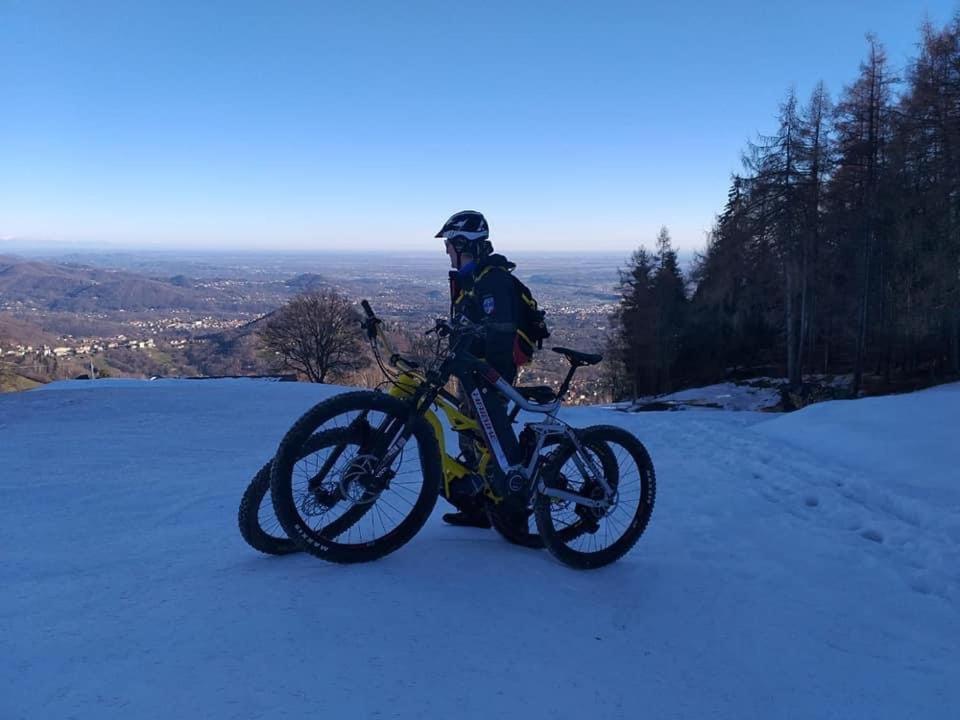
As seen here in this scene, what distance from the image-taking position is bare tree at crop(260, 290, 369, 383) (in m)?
27.7

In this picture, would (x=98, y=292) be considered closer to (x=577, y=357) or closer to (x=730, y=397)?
(x=730, y=397)

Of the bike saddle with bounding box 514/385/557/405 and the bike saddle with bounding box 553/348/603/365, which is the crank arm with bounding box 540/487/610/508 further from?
the bike saddle with bounding box 553/348/603/365

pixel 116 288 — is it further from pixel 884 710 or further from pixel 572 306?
pixel 884 710

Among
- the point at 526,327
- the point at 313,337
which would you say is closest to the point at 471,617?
the point at 526,327

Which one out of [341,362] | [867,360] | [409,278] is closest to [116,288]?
[409,278]

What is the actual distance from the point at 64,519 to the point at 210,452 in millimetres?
3163

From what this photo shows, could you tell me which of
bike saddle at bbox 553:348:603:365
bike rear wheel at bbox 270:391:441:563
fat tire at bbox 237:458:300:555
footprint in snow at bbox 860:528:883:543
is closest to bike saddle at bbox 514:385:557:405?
bike saddle at bbox 553:348:603:365

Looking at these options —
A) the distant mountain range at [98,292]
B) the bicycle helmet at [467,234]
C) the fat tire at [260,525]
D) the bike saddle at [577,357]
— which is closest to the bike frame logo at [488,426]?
the bike saddle at [577,357]

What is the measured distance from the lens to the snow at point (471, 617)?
2.03 meters

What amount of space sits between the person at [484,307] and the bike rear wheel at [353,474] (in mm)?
470

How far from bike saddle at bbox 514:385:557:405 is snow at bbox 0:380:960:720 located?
0.92 m

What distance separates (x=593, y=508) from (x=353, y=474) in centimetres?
151

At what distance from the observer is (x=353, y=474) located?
307cm

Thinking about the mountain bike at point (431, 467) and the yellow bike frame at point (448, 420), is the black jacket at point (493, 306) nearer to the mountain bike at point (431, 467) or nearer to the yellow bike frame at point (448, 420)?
the mountain bike at point (431, 467)
